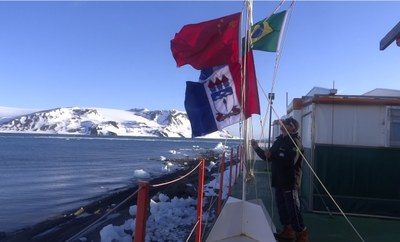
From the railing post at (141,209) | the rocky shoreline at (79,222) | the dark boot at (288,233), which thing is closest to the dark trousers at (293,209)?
the dark boot at (288,233)

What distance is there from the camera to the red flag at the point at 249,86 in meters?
5.65

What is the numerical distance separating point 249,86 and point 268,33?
2.52ft

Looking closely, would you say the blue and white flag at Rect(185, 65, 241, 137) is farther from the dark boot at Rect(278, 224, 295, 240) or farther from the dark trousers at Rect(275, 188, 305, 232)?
the dark boot at Rect(278, 224, 295, 240)

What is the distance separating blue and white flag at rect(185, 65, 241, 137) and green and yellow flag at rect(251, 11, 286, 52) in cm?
54

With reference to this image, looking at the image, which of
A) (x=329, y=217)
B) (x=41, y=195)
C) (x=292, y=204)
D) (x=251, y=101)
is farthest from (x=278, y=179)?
(x=41, y=195)

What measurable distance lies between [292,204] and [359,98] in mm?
3760

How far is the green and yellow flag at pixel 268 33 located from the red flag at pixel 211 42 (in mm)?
295

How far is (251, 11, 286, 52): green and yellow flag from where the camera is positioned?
559 cm

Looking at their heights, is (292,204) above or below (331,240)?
above

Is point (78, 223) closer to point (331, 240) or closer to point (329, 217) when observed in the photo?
point (329, 217)

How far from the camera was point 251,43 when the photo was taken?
5508 millimetres

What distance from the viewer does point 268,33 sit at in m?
5.63

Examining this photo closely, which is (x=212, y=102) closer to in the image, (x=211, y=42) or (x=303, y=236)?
(x=211, y=42)

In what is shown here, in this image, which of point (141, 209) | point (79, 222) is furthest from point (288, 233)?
point (79, 222)
